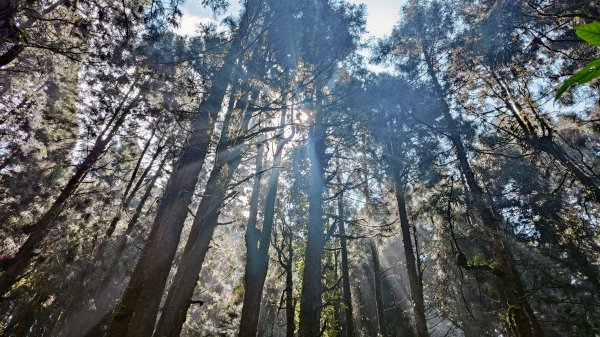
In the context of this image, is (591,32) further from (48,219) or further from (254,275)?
(48,219)

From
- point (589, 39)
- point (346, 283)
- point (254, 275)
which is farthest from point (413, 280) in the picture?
point (589, 39)

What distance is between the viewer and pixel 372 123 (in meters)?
10.5

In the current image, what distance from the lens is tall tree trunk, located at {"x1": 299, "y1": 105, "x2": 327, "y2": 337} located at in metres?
8.61

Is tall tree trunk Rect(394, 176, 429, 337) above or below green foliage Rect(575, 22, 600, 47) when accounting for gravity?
above

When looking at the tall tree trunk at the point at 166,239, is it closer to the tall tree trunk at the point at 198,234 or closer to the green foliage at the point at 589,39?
the tall tree trunk at the point at 198,234

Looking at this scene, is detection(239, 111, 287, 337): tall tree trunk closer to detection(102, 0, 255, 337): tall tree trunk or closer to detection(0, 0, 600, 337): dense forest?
detection(0, 0, 600, 337): dense forest

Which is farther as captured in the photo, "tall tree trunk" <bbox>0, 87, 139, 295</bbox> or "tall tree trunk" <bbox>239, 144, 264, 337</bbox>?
"tall tree trunk" <bbox>0, 87, 139, 295</bbox>

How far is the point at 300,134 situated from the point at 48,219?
8.94 meters

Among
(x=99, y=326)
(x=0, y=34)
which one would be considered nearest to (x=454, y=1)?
(x=0, y=34)

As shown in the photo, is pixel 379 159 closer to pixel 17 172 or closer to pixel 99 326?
pixel 17 172

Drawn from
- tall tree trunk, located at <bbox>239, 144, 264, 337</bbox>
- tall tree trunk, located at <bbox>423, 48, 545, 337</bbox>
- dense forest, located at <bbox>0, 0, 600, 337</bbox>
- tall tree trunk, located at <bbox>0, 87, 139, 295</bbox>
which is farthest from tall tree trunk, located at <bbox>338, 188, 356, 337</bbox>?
tall tree trunk, located at <bbox>0, 87, 139, 295</bbox>

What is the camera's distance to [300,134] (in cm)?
1187

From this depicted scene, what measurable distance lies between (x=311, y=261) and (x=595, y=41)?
30.4ft

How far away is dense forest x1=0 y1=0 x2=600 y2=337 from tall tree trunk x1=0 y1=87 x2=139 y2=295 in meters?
0.08
